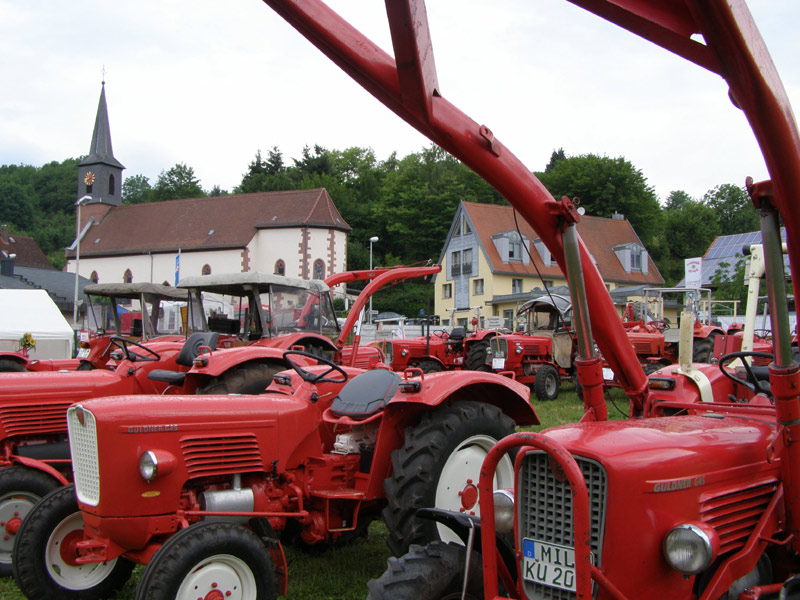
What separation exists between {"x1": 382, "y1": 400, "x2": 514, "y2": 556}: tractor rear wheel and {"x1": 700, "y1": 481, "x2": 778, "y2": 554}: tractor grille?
1.63 metres

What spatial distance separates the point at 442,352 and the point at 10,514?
11.5m

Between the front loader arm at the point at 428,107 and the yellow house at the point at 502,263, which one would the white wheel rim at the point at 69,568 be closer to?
the front loader arm at the point at 428,107

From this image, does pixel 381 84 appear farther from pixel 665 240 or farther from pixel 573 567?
pixel 665 240

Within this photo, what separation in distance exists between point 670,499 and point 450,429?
1.78m

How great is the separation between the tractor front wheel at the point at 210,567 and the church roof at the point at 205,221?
45.0 m

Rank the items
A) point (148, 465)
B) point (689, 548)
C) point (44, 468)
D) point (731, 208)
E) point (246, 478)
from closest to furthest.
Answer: point (689, 548)
point (148, 465)
point (246, 478)
point (44, 468)
point (731, 208)

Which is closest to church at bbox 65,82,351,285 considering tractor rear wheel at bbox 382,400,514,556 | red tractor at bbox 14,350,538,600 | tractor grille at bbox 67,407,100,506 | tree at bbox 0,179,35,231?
tree at bbox 0,179,35,231

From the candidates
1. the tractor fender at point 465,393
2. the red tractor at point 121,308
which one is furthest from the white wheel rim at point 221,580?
the red tractor at point 121,308

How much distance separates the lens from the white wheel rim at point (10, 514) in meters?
4.63

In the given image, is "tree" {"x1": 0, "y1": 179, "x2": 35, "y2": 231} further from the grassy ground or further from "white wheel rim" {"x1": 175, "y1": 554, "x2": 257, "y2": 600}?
"white wheel rim" {"x1": 175, "y1": 554, "x2": 257, "y2": 600}

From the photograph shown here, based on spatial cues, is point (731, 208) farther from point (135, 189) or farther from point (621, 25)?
point (621, 25)

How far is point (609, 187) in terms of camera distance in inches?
1903

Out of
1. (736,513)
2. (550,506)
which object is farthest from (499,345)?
(550,506)

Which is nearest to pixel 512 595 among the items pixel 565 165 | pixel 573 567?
pixel 573 567
